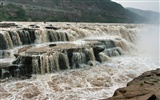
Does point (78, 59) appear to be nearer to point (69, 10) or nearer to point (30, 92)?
point (30, 92)

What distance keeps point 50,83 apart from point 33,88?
1.11 m

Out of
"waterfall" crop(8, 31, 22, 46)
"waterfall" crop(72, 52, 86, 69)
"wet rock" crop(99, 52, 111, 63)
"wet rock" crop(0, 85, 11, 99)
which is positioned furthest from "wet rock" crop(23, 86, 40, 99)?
"waterfall" crop(8, 31, 22, 46)

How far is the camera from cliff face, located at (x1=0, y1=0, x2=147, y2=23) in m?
63.4

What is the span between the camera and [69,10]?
8731cm

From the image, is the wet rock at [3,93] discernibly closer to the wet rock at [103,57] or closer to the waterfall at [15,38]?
the wet rock at [103,57]

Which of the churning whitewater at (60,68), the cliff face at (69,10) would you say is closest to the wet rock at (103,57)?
the churning whitewater at (60,68)

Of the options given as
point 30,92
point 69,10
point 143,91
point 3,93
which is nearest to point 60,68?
point 30,92

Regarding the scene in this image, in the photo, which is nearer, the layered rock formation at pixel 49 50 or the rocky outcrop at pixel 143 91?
the rocky outcrop at pixel 143 91

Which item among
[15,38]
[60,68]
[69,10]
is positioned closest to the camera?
Answer: [60,68]

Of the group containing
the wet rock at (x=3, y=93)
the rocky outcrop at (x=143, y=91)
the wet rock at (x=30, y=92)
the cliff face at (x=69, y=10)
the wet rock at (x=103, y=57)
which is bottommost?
the wet rock at (x=30, y=92)

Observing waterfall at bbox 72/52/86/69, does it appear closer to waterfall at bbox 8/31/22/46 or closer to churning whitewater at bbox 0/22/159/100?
churning whitewater at bbox 0/22/159/100

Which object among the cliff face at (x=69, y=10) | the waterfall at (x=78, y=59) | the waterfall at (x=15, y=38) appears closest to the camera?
the waterfall at (x=78, y=59)

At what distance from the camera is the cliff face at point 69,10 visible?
208ft

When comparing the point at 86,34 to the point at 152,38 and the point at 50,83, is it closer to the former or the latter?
the point at 152,38
